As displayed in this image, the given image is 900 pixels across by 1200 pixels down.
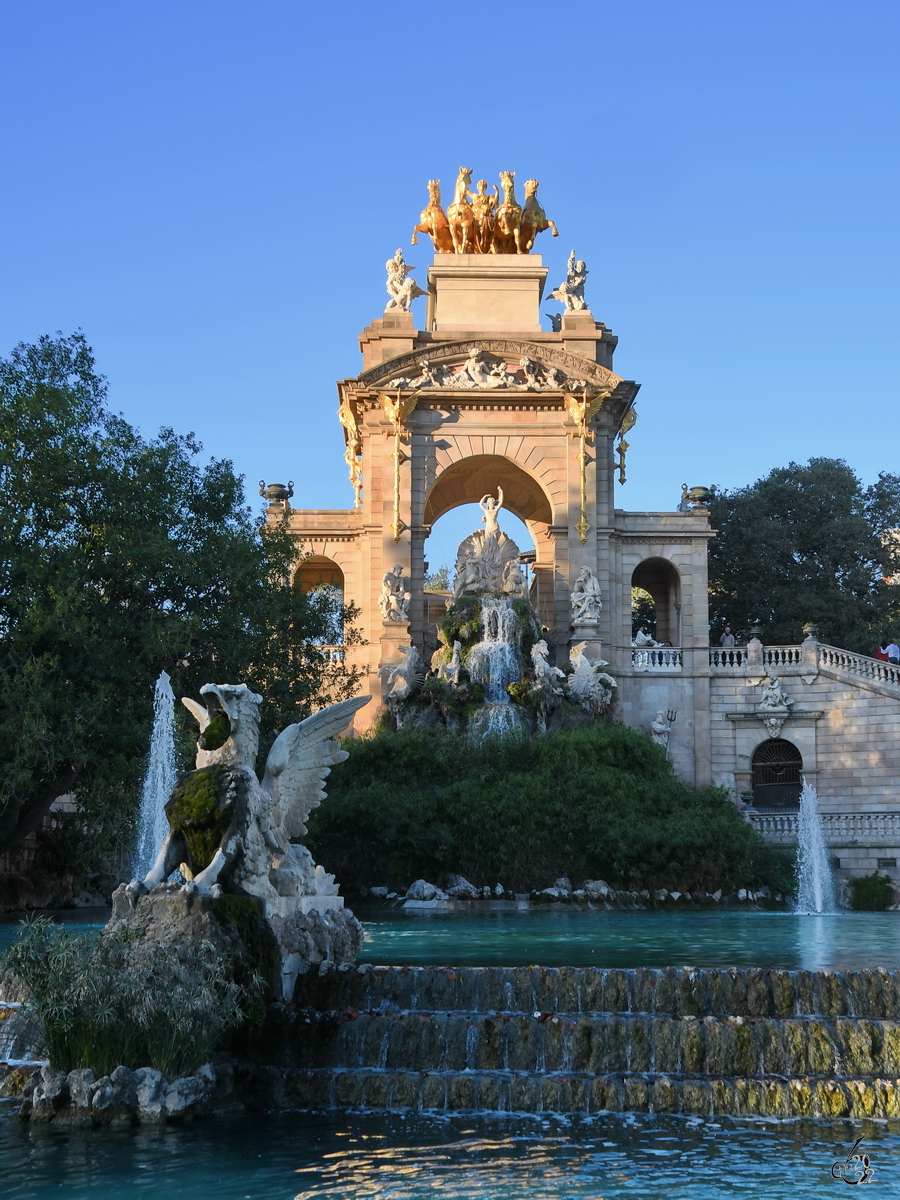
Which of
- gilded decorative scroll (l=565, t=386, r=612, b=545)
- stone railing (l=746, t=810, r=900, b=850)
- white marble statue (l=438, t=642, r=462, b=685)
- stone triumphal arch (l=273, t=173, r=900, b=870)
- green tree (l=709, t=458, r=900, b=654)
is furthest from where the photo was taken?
green tree (l=709, t=458, r=900, b=654)

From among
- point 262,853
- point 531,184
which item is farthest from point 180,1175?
point 531,184

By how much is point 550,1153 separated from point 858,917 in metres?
19.8

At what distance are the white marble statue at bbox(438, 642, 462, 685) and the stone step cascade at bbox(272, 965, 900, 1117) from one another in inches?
887

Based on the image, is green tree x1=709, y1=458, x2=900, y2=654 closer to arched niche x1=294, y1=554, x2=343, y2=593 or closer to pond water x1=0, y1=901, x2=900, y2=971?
arched niche x1=294, y1=554, x2=343, y2=593

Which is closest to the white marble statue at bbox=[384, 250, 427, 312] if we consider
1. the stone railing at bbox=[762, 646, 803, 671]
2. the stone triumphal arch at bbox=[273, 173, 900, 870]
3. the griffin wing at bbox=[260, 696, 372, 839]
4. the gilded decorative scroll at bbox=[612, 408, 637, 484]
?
the stone triumphal arch at bbox=[273, 173, 900, 870]

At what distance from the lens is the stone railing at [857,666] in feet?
126

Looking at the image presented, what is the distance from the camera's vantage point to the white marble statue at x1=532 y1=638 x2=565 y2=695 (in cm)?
3619

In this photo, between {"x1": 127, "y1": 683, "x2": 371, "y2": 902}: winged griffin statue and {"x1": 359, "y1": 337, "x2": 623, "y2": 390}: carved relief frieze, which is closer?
{"x1": 127, "y1": 683, "x2": 371, "y2": 902}: winged griffin statue

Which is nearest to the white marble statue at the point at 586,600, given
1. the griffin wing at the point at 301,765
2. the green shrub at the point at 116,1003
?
the griffin wing at the point at 301,765

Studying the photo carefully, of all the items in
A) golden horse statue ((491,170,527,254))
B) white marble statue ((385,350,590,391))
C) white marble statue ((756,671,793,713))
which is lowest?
white marble statue ((756,671,793,713))

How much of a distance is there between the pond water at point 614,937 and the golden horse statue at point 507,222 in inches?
998

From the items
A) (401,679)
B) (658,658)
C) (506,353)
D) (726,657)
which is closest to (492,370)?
(506,353)

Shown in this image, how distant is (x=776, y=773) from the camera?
41.3 m

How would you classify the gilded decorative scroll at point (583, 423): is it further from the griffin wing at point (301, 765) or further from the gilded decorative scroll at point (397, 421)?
the griffin wing at point (301, 765)
